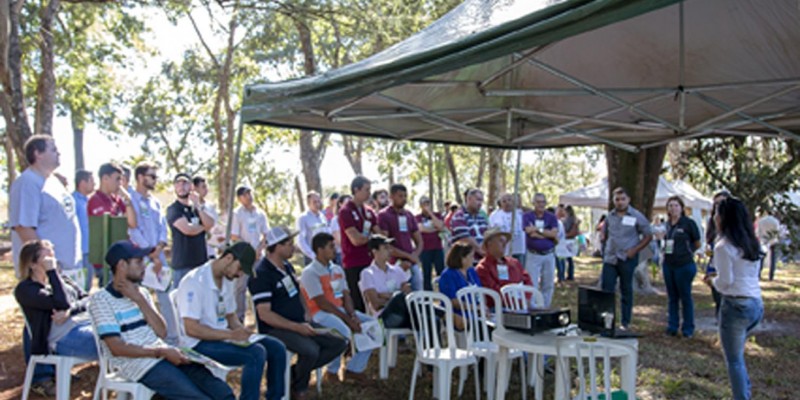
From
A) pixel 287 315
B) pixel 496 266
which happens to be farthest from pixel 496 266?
pixel 287 315

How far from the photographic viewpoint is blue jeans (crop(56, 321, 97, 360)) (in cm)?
397

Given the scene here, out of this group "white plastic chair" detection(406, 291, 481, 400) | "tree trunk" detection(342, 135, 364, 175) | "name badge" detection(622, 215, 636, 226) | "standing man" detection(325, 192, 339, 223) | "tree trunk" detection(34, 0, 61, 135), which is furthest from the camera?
"tree trunk" detection(342, 135, 364, 175)

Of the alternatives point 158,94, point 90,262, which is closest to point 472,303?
point 90,262

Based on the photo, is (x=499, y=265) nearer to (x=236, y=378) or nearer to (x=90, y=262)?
(x=236, y=378)

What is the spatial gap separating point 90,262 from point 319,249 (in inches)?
91.0

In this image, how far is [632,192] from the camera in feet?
33.5

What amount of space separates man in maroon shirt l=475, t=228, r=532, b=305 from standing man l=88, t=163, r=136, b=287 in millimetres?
3028

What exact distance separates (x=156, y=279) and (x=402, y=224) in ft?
8.01

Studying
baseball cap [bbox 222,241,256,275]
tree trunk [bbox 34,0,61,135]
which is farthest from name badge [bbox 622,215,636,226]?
tree trunk [bbox 34,0,61,135]

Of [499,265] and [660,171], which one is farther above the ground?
[660,171]

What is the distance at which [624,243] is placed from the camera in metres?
7.24

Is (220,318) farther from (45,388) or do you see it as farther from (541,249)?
(541,249)

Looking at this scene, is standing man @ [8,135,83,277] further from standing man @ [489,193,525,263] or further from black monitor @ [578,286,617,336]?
standing man @ [489,193,525,263]

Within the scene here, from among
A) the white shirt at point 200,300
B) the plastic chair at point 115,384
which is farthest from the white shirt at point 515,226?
the plastic chair at point 115,384
